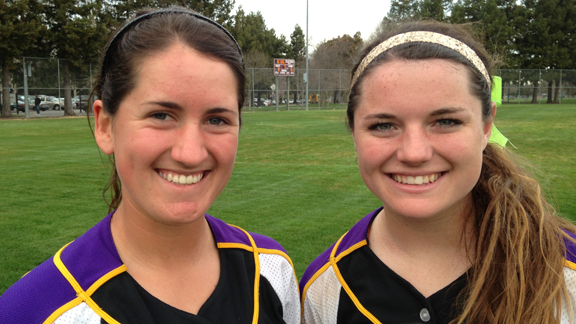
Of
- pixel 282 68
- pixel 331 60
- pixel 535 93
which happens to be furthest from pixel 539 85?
pixel 282 68

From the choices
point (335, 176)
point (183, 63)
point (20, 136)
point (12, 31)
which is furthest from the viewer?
point (12, 31)

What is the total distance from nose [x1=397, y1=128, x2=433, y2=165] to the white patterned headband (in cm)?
41

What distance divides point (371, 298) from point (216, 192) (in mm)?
787

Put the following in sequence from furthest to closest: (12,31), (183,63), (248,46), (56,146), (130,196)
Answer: (248,46)
(12,31)
(56,146)
(130,196)
(183,63)

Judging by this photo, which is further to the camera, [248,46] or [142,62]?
[248,46]

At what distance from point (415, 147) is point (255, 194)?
5695mm

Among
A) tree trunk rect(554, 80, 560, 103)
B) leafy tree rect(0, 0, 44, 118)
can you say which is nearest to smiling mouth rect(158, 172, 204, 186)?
leafy tree rect(0, 0, 44, 118)

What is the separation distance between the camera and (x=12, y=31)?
1109 inches

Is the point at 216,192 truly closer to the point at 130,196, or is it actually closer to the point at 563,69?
the point at 130,196

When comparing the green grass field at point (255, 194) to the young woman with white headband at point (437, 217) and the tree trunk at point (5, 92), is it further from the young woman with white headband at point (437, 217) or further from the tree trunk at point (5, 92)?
the tree trunk at point (5, 92)

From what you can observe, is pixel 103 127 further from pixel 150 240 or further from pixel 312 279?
pixel 312 279

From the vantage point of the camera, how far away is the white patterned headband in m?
1.88

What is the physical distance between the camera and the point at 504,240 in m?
1.91

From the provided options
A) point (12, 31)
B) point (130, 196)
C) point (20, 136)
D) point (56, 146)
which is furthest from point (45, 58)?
point (130, 196)
